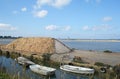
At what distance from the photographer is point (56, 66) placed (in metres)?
34.4

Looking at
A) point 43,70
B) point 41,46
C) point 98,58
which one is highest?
point 41,46

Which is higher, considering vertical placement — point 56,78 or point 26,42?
point 26,42

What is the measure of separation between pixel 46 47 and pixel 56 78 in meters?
21.6

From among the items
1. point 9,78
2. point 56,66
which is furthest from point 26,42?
point 9,78

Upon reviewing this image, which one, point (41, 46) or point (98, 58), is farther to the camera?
point (41, 46)

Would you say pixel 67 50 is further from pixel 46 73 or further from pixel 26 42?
pixel 46 73

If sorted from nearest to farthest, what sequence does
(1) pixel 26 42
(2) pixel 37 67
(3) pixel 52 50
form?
1. (2) pixel 37 67
2. (3) pixel 52 50
3. (1) pixel 26 42

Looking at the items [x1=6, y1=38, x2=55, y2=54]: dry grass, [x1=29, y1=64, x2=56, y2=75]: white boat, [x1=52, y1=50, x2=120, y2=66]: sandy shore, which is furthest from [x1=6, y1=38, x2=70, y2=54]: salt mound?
[x1=29, y1=64, x2=56, y2=75]: white boat

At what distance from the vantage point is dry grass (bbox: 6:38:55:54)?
47281mm

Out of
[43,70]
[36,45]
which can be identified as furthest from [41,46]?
[43,70]

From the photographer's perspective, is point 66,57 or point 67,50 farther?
point 67,50

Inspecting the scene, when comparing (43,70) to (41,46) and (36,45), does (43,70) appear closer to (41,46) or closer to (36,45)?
(41,46)

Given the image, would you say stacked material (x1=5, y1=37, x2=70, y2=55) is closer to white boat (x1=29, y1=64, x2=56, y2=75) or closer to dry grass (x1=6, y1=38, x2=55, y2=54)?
dry grass (x1=6, y1=38, x2=55, y2=54)

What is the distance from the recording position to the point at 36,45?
50.3 m
